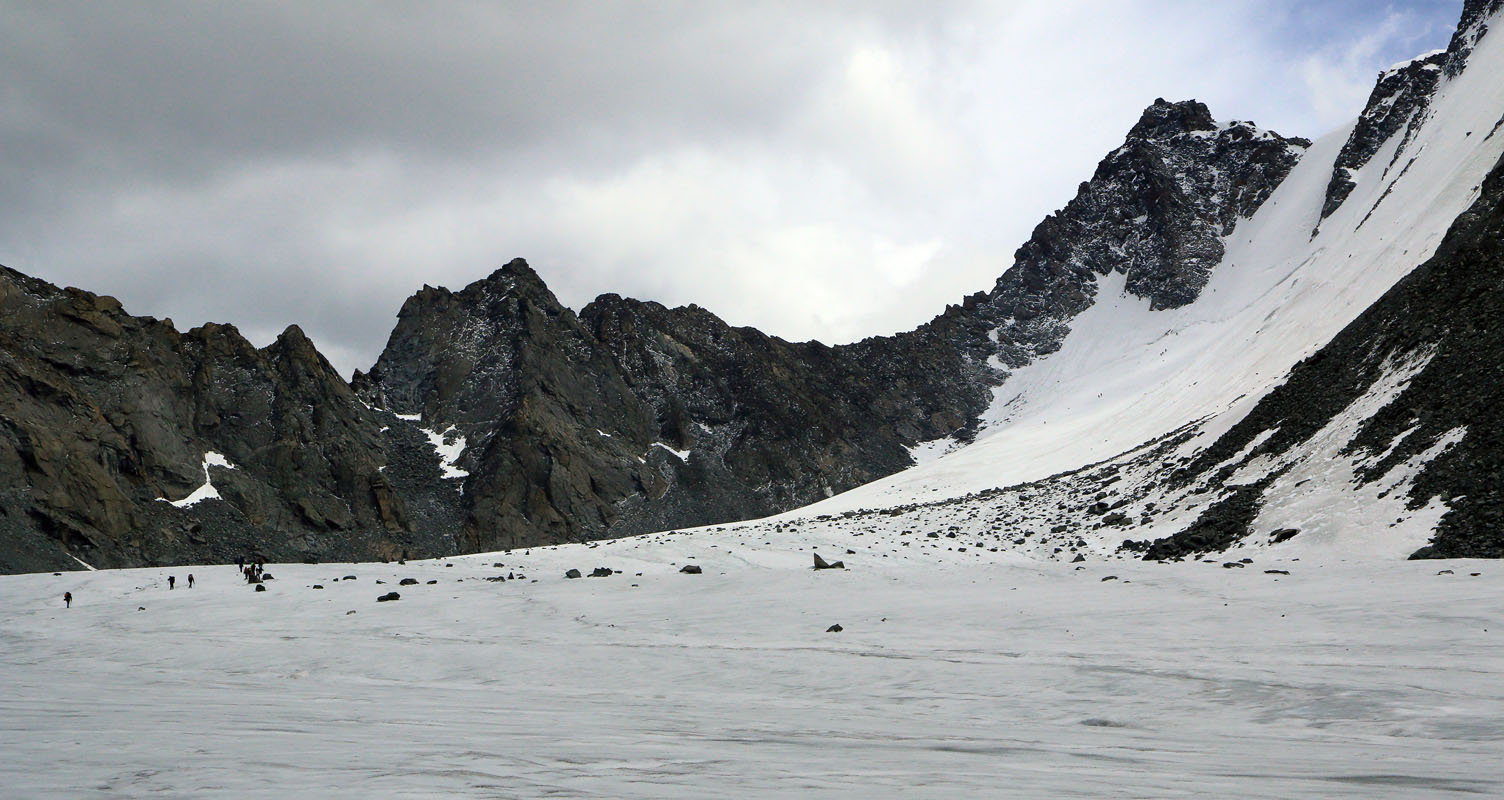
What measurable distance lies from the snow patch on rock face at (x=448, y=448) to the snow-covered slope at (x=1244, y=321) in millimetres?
46666

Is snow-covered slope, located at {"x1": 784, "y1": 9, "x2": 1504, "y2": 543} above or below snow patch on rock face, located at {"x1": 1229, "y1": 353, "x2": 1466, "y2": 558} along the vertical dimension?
above

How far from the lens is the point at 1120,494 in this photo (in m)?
43.7

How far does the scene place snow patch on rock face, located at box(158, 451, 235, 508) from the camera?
275 feet

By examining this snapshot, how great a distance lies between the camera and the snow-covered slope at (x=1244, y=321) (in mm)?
65125

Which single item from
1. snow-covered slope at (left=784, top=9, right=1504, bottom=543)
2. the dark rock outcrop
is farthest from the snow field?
the dark rock outcrop

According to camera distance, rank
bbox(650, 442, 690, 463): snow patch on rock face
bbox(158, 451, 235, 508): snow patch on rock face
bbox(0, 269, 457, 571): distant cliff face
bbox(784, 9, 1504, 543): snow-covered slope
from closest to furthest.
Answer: bbox(784, 9, 1504, 543): snow-covered slope
bbox(0, 269, 457, 571): distant cliff face
bbox(158, 451, 235, 508): snow patch on rock face
bbox(650, 442, 690, 463): snow patch on rock face

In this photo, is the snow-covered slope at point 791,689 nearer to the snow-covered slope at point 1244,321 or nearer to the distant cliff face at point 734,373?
the snow-covered slope at point 1244,321

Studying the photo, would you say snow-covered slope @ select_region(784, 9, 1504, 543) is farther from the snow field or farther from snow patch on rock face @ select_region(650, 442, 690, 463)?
snow patch on rock face @ select_region(650, 442, 690, 463)

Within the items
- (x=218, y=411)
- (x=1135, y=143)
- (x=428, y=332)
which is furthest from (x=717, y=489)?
(x=1135, y=143)

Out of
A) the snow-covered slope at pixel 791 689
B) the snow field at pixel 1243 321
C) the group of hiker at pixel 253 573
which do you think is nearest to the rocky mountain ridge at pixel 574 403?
the snow field at pixel 1243 321

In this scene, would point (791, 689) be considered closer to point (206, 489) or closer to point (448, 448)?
point (206, 489)

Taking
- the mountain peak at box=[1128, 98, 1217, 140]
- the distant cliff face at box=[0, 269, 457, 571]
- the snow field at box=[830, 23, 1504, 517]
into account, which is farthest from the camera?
the mountain peak at box=[1128, 98, 1217, 140]

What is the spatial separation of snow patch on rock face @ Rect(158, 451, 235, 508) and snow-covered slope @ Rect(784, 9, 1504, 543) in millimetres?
57766

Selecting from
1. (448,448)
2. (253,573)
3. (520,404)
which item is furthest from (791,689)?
(448,448)
